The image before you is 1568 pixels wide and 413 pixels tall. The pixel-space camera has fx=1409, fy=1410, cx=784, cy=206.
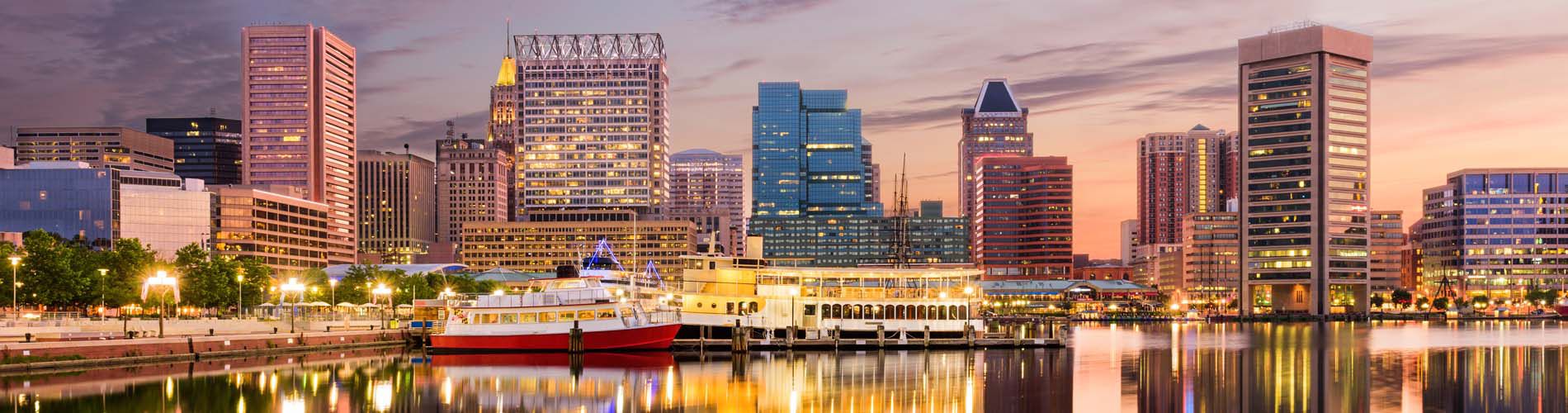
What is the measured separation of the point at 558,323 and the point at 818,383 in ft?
99.1

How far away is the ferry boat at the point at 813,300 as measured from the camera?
106m

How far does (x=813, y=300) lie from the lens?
356 feet

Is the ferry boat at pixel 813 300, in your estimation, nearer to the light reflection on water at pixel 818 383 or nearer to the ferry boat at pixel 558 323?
the light reflection on water at pixel 818 383

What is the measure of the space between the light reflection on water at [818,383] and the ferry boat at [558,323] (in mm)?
1520

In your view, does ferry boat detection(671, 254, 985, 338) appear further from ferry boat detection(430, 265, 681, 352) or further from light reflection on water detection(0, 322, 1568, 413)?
ferry boat detection(430, 265, 681, 352)

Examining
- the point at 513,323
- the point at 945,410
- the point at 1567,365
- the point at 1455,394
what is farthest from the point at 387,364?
the point at 1567,365

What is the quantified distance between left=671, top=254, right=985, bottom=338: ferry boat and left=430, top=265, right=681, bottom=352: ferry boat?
5805 millimetres

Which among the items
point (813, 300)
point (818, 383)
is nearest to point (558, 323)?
point (813, 300)

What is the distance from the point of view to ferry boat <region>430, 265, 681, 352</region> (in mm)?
98688

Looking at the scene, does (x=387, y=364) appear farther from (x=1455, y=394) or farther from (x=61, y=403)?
(x=1455, y=394)

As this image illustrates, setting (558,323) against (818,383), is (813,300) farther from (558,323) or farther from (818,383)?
(818,383)

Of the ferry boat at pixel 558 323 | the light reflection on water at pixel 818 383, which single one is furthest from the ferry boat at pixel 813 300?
the ferry boat at pixel 558 323

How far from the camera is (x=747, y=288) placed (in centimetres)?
10656

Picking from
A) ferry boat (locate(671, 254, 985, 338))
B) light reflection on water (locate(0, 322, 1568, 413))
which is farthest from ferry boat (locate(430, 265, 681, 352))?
ferry boat (locate(671, 254, 985, 338))
